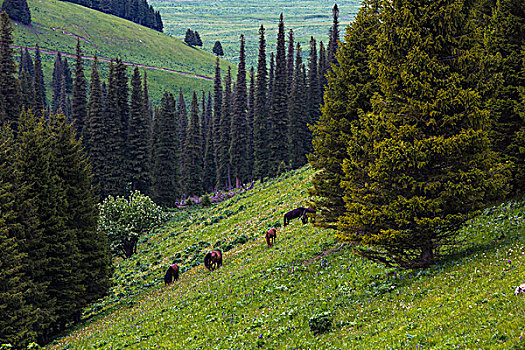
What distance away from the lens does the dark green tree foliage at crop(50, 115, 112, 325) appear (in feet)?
98.0

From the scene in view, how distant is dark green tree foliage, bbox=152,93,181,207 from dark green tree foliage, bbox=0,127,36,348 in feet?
180

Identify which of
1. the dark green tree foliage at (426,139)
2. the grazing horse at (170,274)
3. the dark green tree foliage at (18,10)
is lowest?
the grazing horse at (170,274)

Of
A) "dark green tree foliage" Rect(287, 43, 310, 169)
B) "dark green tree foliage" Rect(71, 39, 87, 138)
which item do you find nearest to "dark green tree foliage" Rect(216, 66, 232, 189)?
"dark green tree foliage" Rect(287, 43, 310, 169)

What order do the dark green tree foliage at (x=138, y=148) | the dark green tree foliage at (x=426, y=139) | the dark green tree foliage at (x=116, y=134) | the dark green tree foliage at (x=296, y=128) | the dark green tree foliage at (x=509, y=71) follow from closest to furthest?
the dark green tree foliage at (x=426, y=139)
the dark green tree foliage at (x=509, y=71)
the dark green tree foliage at (x=116, y=134)
the dark green tree foliage at (x=138, y=148)
the dark green tree foliage at (x=296, y=128)

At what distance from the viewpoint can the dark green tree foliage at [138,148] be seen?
7669 cm

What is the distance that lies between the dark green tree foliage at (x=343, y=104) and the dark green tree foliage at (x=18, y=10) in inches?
7979

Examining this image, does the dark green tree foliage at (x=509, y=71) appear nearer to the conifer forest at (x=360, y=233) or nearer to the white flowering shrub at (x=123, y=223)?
the conifer forest at (x=360, y=233)

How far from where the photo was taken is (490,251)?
14484mm

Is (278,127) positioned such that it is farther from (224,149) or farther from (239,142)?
(224,149)

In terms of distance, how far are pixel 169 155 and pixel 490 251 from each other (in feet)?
251

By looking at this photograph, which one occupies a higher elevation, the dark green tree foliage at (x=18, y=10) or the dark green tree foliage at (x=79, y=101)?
the dark green tree foliage at (x=18, y=10)

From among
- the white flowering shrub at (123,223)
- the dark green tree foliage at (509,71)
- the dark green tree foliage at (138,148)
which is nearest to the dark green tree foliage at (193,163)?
the dark green tree foliage at (138,148)

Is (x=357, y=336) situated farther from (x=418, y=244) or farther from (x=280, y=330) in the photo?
(x=418, y=244)

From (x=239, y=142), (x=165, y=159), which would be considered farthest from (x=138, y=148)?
(x=239, y=142)
